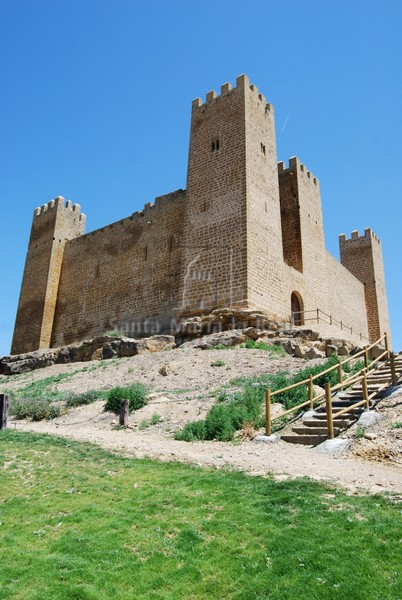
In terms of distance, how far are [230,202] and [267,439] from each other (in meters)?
13.6

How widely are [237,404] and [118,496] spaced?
5617mm

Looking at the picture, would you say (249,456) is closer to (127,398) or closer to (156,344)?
(127,398)

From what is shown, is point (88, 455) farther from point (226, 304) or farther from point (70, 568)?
point (226, 304)

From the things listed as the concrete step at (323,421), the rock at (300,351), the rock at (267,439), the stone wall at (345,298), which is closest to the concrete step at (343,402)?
the concrete step at (323,421)

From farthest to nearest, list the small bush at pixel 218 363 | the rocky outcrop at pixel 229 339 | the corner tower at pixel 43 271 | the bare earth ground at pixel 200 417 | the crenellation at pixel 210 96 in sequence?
the corner tower at pixel 43 271
the crenellation at pixel 210 96
the rocky outcrop at pixel 229 339
the small bush at pixel 218 363
the bare earth ground at pixel 200 417

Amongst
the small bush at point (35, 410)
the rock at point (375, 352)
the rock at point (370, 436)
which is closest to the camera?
the rock at point (370, 436)

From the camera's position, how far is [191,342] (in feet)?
64.7

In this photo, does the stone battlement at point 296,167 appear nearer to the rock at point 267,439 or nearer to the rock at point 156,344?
the rock at point 156,344

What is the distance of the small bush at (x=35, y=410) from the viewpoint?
14.0 meters

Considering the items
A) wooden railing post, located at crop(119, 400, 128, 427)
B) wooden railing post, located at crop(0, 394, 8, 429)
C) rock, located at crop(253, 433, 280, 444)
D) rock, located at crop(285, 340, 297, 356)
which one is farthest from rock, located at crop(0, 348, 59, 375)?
rock, located at crop(253, 433, 280, 444)

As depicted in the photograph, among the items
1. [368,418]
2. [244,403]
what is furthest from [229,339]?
[368,418]

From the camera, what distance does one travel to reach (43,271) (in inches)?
1225

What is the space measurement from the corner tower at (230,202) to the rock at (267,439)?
984 centimetres

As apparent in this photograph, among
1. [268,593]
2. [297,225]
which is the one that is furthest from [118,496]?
[297,225]
